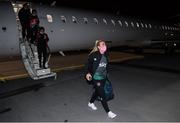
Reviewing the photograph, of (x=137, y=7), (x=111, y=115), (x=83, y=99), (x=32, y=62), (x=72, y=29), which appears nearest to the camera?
(x=111, y=115)

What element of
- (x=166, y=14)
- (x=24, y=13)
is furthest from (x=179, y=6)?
(x=24, y=13)

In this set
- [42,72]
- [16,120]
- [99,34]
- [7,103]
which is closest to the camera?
[16,120]

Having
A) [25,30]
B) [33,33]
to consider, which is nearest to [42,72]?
[33,33]

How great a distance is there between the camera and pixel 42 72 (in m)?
9.95

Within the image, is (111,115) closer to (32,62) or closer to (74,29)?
(32,62)

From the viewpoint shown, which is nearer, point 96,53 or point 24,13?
point 96,53

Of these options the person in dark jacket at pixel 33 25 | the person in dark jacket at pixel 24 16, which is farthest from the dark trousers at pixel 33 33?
the person in dark jacket at pixel 24 16

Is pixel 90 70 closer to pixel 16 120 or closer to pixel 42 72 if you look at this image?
pixel 16 120

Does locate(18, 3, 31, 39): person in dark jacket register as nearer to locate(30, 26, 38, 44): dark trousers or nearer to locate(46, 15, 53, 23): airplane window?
locate(30, 26, 38, 44): dark trousers

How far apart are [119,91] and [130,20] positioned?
12142mm

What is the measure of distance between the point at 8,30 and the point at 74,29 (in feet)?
13.7

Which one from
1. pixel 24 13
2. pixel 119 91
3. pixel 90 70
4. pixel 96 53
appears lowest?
pixel 119 91

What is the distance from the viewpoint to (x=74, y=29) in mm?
13383

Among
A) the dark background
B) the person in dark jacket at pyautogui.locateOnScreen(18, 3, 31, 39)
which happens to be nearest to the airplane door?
the person in dark jacket at pyautogui.locateOnScreen(18, 3, 31, 39)
